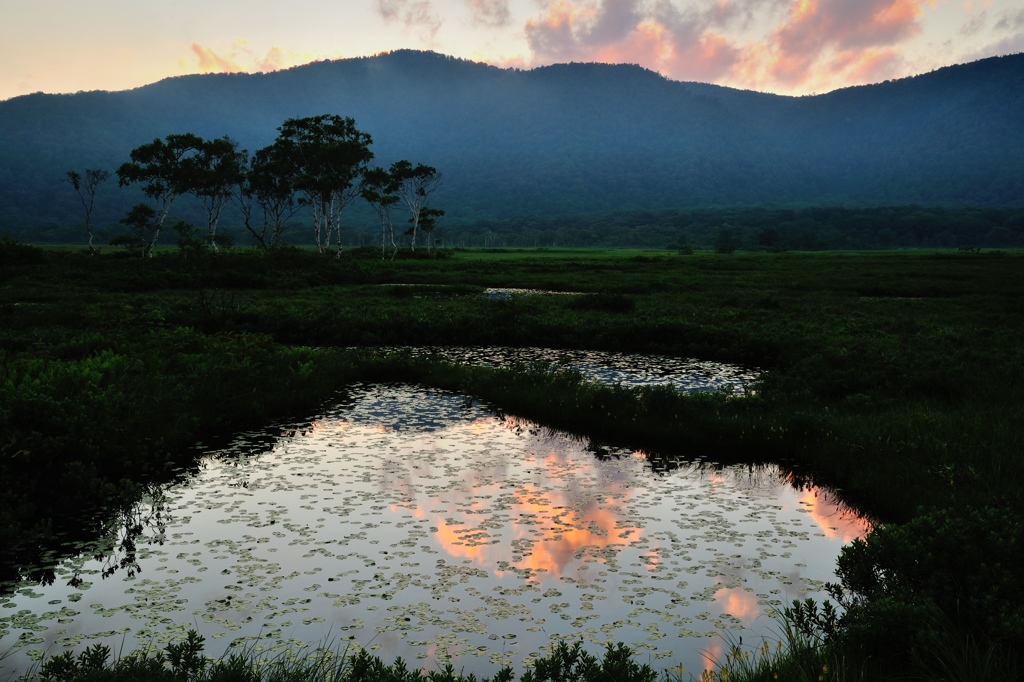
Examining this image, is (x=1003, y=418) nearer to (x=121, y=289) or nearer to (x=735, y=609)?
(x=735, y=609)

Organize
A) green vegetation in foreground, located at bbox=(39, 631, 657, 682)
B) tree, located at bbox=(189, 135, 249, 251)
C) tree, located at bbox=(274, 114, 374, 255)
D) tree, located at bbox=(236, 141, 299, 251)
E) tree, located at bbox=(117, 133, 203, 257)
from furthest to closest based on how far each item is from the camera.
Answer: tree, located at bbox=(236, 141, 299, 251) < tree, located at bbox=(274, 114, 374, 255) < tree, located at bbox=(189, 135, 249, 251) < tree, located at bbox=(117, 133, 203, 257) < green vegetation in foreground, located at bbox=(39, 631, 657, 682)

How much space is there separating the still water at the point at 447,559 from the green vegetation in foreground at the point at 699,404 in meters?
1.02

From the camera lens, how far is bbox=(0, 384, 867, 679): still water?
341 inches

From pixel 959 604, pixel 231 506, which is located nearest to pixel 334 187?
pixel 231 506

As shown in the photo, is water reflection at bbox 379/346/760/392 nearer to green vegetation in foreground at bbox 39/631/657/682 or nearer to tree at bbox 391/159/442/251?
green vegetation in foreground at bbox 39/631/657/682

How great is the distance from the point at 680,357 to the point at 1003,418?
15.7 meters

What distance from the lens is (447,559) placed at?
10797 millimetres

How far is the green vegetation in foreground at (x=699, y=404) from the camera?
8109 millimetres

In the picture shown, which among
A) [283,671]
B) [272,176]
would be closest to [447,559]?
[283,671]

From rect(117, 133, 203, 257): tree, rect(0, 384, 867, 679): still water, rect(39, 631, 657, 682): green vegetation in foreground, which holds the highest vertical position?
rect(117, 133, 203, 257): tree

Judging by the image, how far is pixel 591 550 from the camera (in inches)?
440

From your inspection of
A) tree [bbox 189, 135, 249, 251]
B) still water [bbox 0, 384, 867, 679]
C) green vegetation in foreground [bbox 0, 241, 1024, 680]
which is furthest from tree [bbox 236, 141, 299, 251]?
still water [bbox 0, 384, 867, 679]

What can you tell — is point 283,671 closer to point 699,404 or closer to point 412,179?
point 699,404

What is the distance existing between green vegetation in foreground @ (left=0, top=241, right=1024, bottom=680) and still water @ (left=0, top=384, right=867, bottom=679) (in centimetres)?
102
